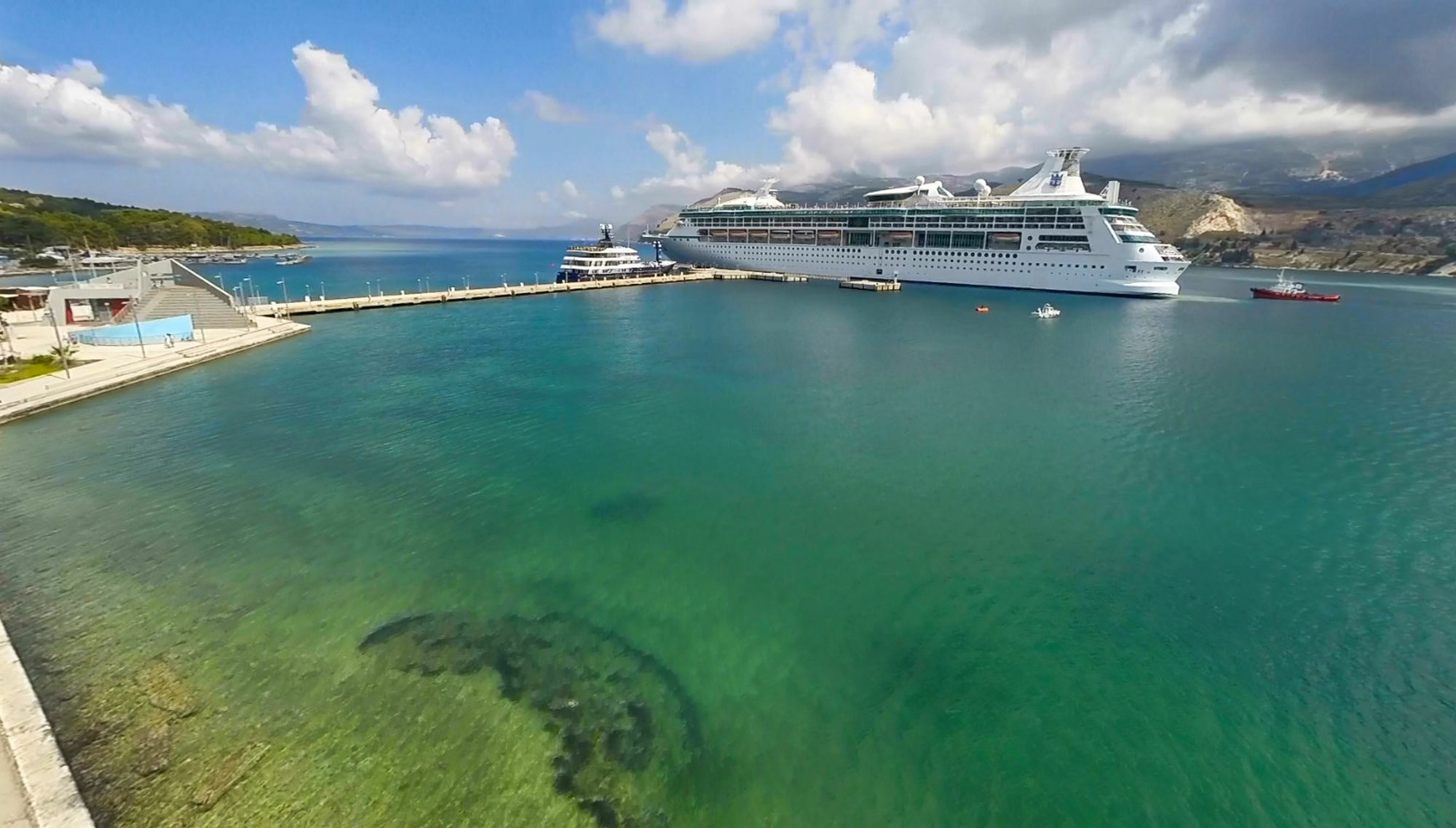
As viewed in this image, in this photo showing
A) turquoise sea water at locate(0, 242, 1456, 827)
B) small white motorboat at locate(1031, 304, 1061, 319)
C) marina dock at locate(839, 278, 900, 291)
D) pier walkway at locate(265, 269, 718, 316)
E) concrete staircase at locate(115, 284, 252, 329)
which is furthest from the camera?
marina dock at locate(839, 278, 900, 291)

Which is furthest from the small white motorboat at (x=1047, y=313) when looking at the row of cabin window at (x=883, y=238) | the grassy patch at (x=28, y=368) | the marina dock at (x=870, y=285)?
the grassy patch at (x=28, y=368)

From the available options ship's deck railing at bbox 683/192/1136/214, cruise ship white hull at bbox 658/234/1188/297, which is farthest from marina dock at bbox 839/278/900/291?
ship's deck railing at bbox 683/192/1136/214

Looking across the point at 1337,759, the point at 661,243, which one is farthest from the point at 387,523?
the point at 661,243

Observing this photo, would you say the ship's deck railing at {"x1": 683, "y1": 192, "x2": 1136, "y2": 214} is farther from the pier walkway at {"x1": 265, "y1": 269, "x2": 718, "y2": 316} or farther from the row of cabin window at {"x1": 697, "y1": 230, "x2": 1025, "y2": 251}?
the pier walkway at {"x1": 265, "y1": 269, "x2": 718, "y2": 316}

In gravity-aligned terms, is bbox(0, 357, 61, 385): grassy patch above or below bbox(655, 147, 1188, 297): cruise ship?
below

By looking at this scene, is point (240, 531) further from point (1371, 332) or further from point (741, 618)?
point (1371, 332)

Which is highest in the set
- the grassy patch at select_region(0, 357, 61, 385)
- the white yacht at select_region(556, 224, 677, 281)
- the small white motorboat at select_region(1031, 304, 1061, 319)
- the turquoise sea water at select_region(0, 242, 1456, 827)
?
the white yacht at select_region(556, 224, 677, 281)

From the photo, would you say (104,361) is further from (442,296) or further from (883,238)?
(883,238)
